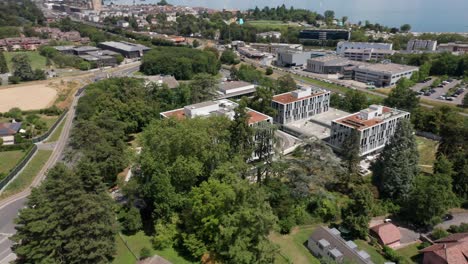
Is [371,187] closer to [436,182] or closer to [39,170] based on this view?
[436,182]

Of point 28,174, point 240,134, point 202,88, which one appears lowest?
point 28,174

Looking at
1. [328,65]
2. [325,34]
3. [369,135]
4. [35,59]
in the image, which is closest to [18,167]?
[369,135]

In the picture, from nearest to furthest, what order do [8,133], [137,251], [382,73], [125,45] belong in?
[137,251] < [8,133] < [382,73] < [125,45]

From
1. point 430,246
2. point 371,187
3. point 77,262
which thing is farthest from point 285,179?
point 77,262

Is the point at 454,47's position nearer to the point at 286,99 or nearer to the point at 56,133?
the point at 286,99

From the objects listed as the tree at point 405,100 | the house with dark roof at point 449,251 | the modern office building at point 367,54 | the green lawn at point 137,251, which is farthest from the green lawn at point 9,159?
the modern office building at point 367,54

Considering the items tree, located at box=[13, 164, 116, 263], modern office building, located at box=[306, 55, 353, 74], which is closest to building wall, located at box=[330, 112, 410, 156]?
tree, located at box=[13, 164, 116, 263]

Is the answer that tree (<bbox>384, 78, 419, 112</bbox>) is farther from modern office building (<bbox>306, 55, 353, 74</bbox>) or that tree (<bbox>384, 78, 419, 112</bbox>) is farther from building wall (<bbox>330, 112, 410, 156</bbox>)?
modern office building (<bbox>306, 55, 353, 74</bbox>)
